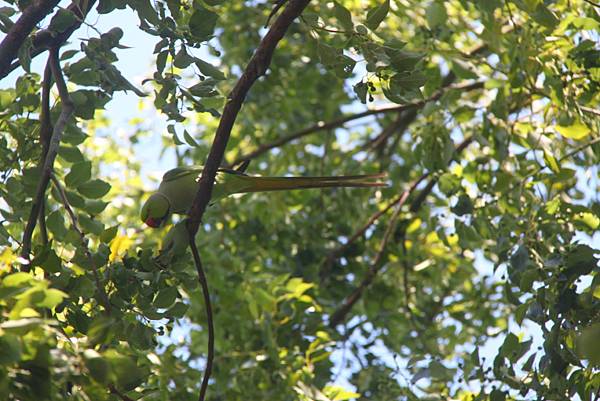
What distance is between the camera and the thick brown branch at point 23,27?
208cm

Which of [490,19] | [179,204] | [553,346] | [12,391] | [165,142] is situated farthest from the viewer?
[165,142]

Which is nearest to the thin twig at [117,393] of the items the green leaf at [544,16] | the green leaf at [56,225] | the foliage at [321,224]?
the foliage at [321,224]

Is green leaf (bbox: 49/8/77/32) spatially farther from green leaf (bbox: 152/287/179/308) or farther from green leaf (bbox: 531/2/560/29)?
green leaf (bbox: 531/2/560/29)

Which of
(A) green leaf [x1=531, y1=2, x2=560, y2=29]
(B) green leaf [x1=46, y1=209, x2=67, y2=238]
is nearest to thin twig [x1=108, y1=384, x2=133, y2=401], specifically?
(B) green leaf [x1=46, y1=209, x2=67, y2=238]

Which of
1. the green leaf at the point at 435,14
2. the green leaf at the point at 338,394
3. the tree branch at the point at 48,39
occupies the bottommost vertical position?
the green leaf at the point at 338,394

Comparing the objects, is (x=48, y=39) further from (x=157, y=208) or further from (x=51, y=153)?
(x=157, y=208)

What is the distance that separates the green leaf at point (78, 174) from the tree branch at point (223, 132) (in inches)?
16.4

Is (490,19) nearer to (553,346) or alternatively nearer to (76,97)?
(553,346)

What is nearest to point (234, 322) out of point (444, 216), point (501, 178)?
point (444, 216)

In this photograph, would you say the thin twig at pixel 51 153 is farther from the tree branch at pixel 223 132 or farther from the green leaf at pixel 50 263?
the tree branch at pixel 223 132

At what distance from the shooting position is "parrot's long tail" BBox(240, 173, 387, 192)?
252cm

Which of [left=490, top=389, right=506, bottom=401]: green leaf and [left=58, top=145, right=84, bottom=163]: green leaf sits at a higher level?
[left=58, top=145, right=84, bottom=163]: green leaf

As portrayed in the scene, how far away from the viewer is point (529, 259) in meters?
2.55

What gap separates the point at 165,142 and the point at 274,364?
210 centimetres
